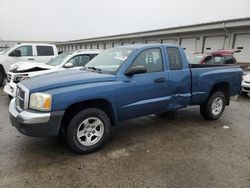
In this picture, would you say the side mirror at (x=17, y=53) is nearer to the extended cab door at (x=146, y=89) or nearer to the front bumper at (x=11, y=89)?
the front bumper at (x=11, y=89)

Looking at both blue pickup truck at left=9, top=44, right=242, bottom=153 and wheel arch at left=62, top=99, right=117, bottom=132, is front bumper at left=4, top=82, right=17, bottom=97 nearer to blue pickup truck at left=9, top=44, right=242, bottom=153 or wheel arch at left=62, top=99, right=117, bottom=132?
blue pickup truck at left=9, top=44, right=242, bottom=153

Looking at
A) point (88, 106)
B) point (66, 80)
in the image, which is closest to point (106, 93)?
point (88, 106)

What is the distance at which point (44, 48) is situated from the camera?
36.0 feet

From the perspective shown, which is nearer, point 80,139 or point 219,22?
point 80,139

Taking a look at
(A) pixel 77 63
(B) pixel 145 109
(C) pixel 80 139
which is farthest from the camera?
(A) pixel 77 63

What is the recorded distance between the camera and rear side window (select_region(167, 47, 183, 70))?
15.7 feet

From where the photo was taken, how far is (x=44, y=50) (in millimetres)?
10961

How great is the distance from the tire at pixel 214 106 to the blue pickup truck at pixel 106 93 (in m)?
0.24

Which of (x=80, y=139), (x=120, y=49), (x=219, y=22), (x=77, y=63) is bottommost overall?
(x=80, y=139)

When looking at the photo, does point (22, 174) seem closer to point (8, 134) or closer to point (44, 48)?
point (8, 134)

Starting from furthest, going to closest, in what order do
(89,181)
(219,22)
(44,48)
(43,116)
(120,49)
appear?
1. (219,22)
2. (44,48)
3. (120,49)
4. (43,116)
5. (89,181)

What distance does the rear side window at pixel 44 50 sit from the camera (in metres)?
10.8

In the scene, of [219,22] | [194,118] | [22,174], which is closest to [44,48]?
[194,118]

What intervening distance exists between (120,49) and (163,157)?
2.37 m
